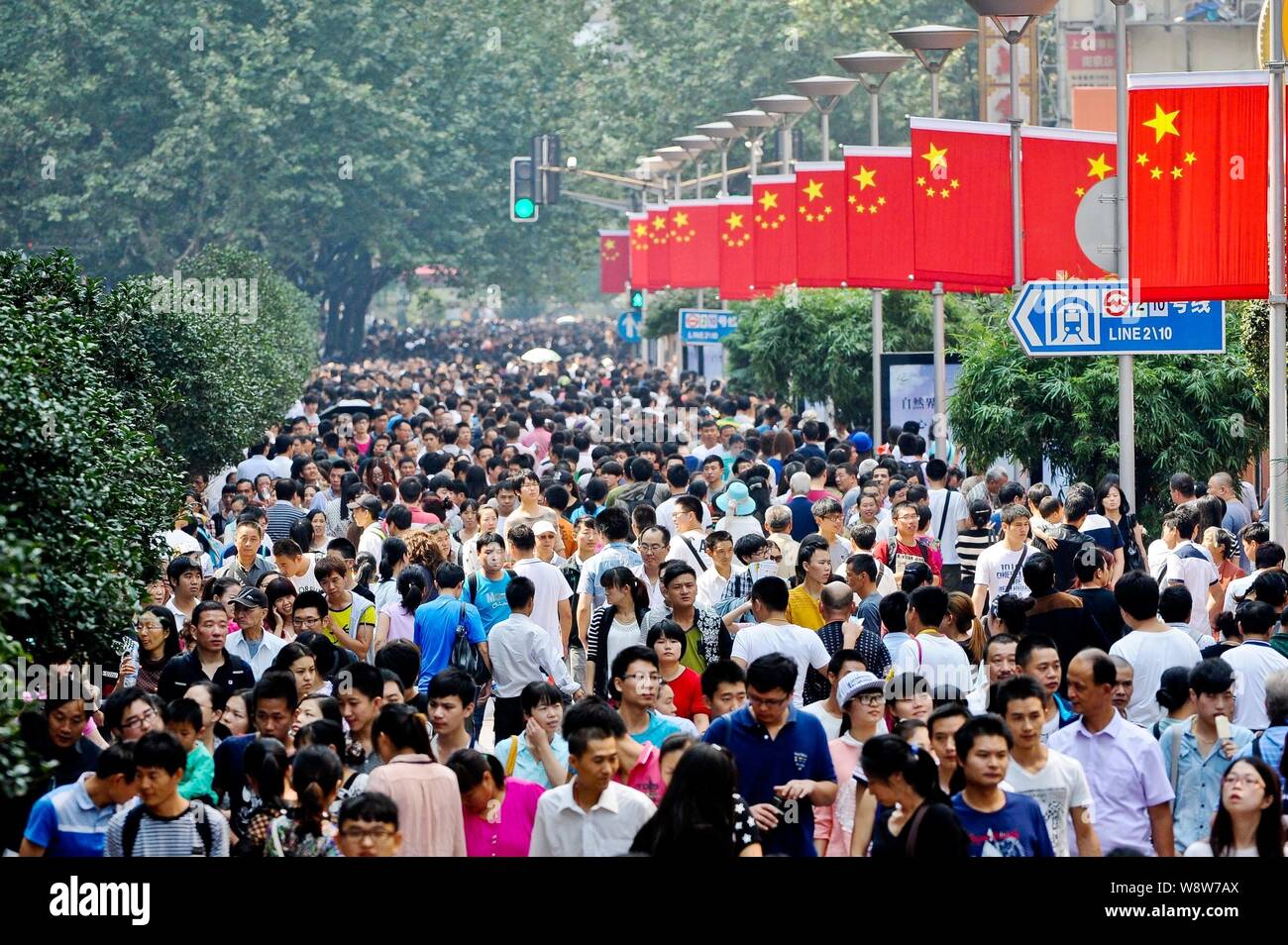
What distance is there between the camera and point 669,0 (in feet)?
220

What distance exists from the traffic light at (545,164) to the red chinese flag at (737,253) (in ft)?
29.6

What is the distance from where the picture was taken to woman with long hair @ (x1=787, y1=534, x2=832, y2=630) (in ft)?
38.6

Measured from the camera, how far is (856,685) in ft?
28.8

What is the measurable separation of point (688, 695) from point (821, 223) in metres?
A: 15.9

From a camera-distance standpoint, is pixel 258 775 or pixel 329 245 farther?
pixel 329 245

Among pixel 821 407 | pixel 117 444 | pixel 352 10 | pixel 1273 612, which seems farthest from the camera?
pixel 352 10

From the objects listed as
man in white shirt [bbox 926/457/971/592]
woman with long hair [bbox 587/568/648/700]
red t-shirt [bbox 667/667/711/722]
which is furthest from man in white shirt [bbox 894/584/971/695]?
man in white shirt [bbox 926/457/971/592]

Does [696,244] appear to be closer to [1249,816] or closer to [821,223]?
[821,223]

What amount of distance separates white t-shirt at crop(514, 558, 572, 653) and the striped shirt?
4752 millimetres

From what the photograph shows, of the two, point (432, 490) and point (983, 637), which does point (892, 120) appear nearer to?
point (432, 490)

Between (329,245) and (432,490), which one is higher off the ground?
(329,245)

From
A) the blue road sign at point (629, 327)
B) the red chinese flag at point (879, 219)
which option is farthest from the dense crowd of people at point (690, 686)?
the blue road sign at point (629, 327)

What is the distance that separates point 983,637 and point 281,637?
3477 millimetres
